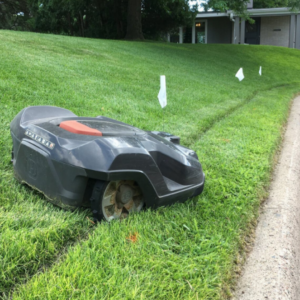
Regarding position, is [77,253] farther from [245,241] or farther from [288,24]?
[288,24]

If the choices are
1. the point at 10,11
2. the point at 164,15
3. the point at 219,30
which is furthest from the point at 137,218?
the point at 219,30

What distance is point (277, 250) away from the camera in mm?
2758

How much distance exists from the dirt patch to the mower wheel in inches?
37.1

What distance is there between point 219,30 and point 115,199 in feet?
124

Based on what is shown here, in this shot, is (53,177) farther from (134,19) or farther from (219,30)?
(219,30)

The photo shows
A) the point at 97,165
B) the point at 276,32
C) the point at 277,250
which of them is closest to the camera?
the point at 97,165

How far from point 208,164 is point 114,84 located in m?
4.38

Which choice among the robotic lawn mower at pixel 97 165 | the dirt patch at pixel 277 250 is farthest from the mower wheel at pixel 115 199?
the dirt patch at pixel 277 250

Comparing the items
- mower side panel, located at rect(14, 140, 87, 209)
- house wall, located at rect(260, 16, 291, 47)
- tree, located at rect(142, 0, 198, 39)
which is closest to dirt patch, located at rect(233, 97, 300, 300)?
mower side panel, located at rect(14, 140, 87, 209)

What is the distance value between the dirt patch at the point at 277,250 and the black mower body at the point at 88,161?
76 cm

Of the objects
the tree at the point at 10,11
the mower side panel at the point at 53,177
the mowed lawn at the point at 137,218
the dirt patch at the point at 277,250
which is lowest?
the dirt patch at the point at 277,250

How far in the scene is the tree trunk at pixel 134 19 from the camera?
21.7 m

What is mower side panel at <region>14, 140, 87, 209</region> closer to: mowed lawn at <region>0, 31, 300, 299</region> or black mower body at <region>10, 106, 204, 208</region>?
black mower body at <region>10, 106, 204, 208</region>

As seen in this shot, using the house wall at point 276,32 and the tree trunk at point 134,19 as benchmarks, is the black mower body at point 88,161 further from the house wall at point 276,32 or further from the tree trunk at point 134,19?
the house wall at point 276,32
